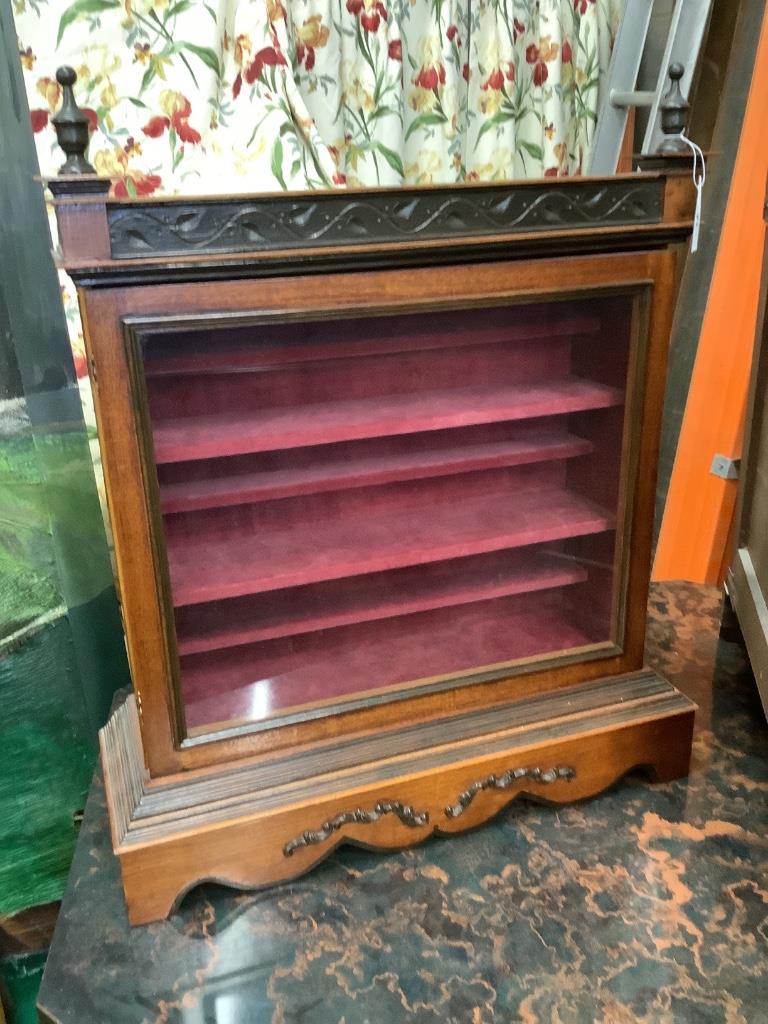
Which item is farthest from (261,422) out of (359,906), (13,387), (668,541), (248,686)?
(668,541)

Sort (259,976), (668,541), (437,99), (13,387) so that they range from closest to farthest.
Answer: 1. (259,976)
2. (13,387)
3. (437,99)
4. (668,541)

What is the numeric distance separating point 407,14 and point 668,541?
1000mm

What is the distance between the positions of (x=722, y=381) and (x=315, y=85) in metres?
0.83

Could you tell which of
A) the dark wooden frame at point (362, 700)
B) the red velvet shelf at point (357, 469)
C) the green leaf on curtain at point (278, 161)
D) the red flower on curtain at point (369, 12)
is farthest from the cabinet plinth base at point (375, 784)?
the red flower on curtain at point (369, 12)

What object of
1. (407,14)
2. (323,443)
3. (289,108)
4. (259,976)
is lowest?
(259,976)

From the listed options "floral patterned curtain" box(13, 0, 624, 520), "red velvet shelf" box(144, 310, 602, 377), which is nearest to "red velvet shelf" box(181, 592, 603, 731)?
"red velvet shelf" box(144, 310, 602, 377)

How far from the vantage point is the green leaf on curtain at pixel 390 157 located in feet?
4.09

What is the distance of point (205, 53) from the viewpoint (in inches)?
43.2

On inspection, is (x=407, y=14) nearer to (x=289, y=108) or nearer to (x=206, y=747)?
(x=289, y=108)

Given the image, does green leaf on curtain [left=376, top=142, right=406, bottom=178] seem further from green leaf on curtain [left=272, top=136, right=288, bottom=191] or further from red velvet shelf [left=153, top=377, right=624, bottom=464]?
red velvet shelf [left=153, top=377, right=624, bottom=464]

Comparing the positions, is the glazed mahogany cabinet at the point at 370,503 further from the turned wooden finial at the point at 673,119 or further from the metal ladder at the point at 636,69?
the metal ladder at the point at 636,69

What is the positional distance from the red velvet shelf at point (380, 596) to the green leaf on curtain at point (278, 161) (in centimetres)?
58

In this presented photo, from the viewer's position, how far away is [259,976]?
0.85 m

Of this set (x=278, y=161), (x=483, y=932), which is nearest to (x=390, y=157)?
(x=278, y=161)
